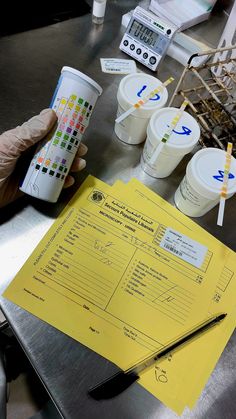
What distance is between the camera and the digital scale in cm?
81

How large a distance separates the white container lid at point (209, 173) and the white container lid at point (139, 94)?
0.14 meters

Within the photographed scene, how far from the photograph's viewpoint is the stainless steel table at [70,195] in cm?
56

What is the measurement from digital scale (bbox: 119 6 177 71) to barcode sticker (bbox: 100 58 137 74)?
3cm

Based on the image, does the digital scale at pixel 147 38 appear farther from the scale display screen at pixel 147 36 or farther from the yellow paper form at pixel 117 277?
the yellow paper form at pixel 117 277

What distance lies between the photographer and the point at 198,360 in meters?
0.60

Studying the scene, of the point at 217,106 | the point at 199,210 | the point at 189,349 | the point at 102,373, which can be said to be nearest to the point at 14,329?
the point at 102,373

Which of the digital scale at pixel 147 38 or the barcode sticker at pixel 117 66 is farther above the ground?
the digital scale at pixel 147 38

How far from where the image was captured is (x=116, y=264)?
0.65 metres

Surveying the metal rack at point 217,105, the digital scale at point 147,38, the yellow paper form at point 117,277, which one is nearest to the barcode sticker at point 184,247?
the yellow paper form at point 117,277

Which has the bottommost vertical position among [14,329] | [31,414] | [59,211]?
[31,414]

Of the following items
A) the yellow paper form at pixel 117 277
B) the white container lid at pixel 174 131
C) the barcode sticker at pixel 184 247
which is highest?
the white container lid at pixel 174 131

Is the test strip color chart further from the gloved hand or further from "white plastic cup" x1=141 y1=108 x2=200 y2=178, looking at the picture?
"white plastic cup" x1=141 y1=108 x2=200 y2=178

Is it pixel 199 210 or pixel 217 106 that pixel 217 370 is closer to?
pixel 199 210

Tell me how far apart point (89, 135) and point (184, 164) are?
0.26m
